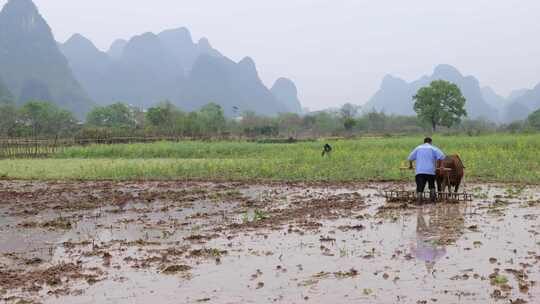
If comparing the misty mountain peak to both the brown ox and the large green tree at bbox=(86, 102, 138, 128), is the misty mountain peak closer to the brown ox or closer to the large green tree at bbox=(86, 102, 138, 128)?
the large green tree at bbox=(86, 102, 138, 128)

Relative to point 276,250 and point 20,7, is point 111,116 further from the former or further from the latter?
point 20,7

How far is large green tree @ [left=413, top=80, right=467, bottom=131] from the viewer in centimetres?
6294

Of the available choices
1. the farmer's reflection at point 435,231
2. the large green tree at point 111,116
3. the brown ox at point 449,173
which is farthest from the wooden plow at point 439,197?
the large green tree at point 111,116

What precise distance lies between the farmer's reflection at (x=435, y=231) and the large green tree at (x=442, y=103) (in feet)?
179

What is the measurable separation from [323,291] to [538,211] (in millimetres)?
6665

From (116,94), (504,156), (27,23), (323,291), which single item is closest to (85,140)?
(504,156)

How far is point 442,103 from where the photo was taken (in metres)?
63.9

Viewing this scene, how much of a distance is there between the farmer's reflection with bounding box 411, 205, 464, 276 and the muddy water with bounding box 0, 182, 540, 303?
20 mm

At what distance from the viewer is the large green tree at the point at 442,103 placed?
62938 millimetres

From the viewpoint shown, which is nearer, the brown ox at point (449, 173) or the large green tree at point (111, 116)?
the brown ox at point (449, 173)

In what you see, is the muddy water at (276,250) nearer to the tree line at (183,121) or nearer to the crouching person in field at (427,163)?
the crouching person in field at (427,163)

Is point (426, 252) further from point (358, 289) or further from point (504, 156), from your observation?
point (504, 156)

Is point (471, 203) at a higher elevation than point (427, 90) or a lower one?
lower

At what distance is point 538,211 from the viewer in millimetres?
10602
